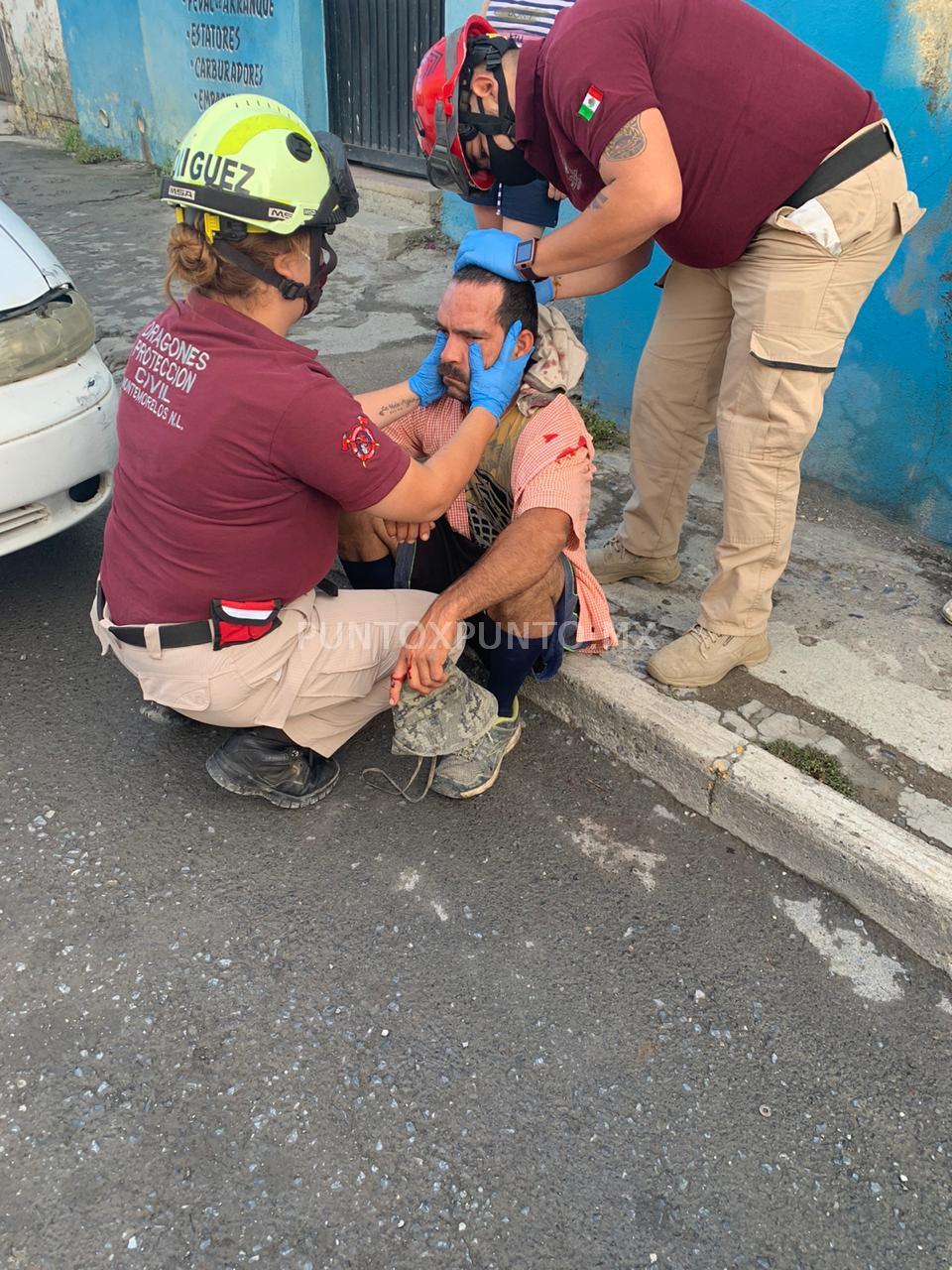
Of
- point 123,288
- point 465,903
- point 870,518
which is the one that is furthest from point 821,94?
point 123,288

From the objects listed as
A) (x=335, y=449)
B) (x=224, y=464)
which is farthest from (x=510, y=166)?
(x=224, y=464)

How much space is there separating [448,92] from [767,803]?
6.49 ft

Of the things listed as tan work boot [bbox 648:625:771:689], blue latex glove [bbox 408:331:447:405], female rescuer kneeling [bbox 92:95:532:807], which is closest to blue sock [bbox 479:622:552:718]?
female rescuer kneeling [bbox 92:95:532:807]

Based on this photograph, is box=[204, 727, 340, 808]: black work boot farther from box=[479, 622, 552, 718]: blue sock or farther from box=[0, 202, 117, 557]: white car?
box=[0, 202, 117, 557]: white car

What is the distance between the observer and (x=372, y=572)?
9.41 ft

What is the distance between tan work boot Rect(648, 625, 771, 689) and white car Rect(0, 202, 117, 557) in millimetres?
1887

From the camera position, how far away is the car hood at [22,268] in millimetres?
2949

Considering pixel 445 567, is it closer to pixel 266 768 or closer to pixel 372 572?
pixel 372 572

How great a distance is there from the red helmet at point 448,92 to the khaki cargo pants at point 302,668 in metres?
1.19

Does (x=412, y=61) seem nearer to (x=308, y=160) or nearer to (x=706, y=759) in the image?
(x=308, y=160)

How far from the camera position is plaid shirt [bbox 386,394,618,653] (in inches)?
96.8

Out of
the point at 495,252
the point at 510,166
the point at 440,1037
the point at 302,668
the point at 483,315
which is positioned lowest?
the point at 440,1037

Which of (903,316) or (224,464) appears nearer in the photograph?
(224,464)

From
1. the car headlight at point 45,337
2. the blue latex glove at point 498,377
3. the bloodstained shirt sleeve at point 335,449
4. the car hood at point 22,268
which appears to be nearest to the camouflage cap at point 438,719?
the bloodstained shirt sleeve at point 335,449
